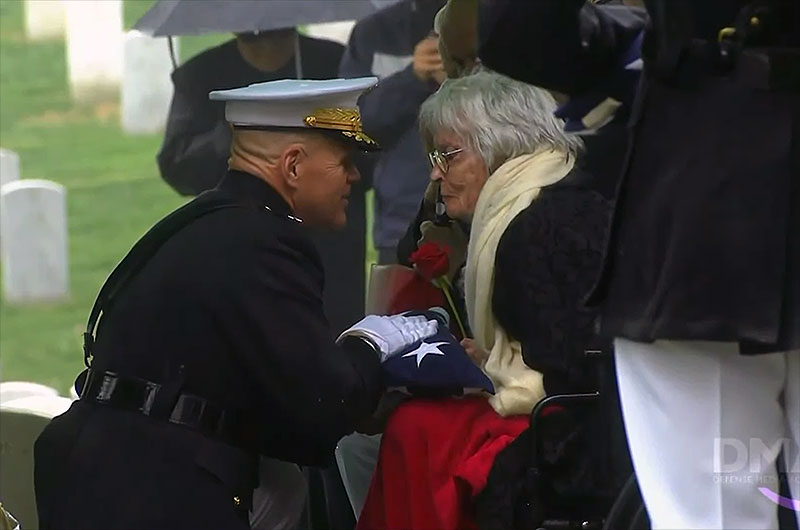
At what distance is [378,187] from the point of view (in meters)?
4.88

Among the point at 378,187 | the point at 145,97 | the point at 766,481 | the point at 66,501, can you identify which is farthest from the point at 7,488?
the point at 145,97

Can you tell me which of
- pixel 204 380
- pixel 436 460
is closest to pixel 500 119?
pixel 436 460

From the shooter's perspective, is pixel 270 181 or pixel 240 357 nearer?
pixel 240 357

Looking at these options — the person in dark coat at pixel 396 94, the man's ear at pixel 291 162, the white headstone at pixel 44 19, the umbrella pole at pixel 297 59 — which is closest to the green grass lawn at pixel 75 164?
the white headstone at pixel 44 19

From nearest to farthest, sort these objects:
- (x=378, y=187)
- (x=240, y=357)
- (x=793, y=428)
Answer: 1. (x=793, y=428)
2. (x=240, y=357)
3. (x=378, y=187)

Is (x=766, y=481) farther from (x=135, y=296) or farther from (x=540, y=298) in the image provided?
(x=135, y=296)

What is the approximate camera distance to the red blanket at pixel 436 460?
2955 mm

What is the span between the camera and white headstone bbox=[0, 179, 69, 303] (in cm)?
704

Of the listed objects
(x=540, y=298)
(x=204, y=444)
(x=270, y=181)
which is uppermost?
(x=270, y=181)

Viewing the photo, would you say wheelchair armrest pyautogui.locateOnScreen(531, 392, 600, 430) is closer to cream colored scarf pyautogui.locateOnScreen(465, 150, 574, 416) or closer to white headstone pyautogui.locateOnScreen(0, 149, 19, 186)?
cream colored scarf pyautogui.locateOnScreen(465, 150, 574, 416)

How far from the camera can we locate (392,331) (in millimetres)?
3086

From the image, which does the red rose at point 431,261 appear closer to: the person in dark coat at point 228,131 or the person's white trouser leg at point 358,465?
the person's white trouser leg at point 358,465

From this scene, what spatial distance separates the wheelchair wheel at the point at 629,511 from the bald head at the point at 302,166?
899mm

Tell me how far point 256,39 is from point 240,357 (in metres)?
2.50
